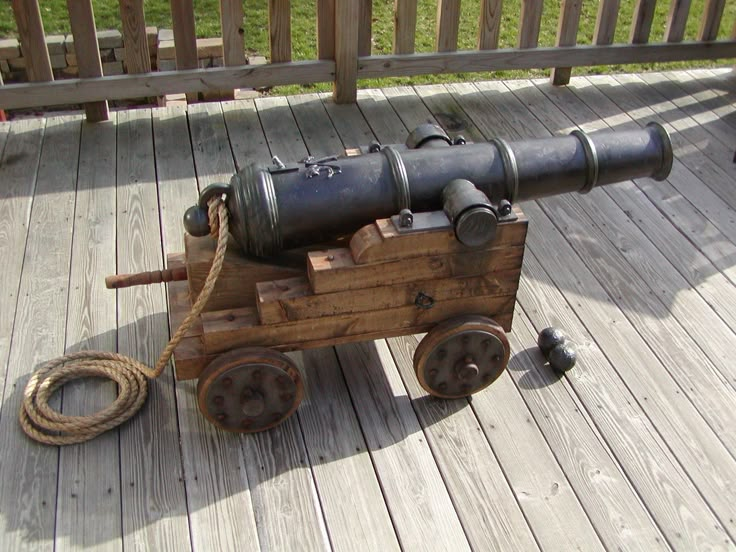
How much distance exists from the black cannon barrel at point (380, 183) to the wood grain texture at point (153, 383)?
0.65 meters

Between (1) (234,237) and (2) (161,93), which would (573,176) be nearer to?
(1) (234,237)

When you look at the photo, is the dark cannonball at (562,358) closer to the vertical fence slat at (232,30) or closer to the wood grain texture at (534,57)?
the wood grain texture at (534,57)

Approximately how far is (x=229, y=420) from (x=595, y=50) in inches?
131

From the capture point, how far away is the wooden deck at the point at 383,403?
242 centimetres

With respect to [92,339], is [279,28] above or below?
above

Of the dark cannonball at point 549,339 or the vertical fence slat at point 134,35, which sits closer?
the dark cannonball at point 549,339

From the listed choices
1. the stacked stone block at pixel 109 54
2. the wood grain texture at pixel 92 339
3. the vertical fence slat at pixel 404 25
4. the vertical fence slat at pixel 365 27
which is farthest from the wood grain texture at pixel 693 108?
the wood grain texture at pixel 92 339

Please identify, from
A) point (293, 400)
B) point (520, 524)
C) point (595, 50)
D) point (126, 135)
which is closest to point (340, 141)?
point (126, 135)

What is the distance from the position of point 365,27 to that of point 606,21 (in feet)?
4.70

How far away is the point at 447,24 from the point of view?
452 cm

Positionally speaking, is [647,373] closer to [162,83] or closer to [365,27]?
[365,27]

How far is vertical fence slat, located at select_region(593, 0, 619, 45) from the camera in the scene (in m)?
4.70

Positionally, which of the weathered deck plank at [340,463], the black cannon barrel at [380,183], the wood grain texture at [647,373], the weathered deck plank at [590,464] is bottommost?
the wood grain texture at [647,373]

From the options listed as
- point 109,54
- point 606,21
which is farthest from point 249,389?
point 109,54
